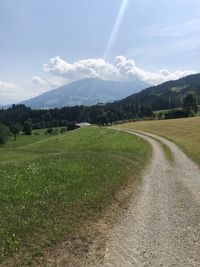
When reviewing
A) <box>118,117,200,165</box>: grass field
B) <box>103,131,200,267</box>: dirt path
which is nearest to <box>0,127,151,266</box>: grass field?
<box>103,131,200,267</box>: dirt path

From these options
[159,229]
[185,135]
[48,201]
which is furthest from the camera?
[185,135]

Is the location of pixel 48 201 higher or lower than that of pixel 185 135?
higher

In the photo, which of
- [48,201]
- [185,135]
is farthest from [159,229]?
[185,135]

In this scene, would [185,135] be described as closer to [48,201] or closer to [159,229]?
[48,201]

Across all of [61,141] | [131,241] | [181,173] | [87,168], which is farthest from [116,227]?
[61,141]

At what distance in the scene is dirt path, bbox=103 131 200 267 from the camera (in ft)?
43.0

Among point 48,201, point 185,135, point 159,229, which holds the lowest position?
point 185,135

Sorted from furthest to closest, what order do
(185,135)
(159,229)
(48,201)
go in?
(185,135), (48,201), (159,229)

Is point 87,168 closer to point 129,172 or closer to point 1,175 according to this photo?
point 129,172

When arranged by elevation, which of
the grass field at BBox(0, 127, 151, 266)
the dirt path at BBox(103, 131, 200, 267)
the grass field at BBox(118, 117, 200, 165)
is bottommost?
the grass field at BBox(118, 117, 200, 165)

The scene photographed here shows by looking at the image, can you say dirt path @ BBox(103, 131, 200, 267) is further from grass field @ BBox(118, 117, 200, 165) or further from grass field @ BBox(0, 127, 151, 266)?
grass field @ BBox(118, 117, 200, 165)

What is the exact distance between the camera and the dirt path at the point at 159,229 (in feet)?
43.0

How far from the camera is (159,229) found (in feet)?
54.2

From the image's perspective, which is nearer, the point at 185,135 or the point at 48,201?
the point at 48,201
